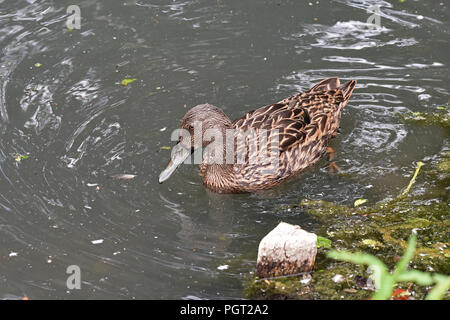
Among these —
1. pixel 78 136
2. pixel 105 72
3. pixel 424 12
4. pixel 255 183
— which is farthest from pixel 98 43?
pixel 424 12

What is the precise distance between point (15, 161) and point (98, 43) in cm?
331

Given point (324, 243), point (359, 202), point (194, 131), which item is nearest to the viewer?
point (324, 243)

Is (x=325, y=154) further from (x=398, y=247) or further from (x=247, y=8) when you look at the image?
(x=247, y=8)

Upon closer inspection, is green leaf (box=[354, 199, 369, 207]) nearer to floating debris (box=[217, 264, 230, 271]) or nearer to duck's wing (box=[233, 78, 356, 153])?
duck's wing (box=[233, 78, 356, 153])

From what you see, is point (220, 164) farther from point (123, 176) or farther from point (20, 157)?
point (20, 157)

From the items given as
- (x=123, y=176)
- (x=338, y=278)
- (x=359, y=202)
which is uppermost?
(x=123, y=176)

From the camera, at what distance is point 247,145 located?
8.02 meters

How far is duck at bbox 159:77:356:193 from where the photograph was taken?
7.86 meters

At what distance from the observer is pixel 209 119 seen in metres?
7.90

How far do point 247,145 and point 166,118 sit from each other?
1.59 meters

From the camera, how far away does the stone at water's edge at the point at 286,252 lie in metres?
5.79

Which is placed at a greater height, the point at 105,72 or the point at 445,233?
the point at 105,72

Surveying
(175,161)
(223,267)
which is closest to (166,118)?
(175,161)
